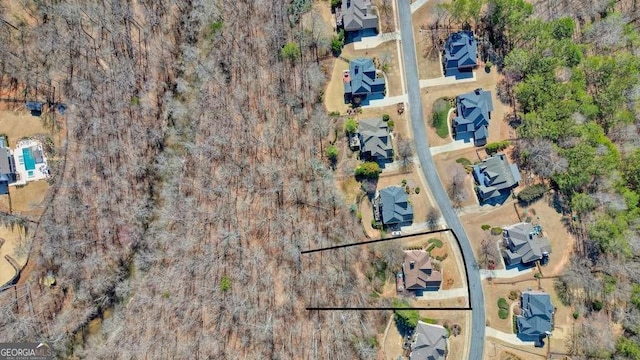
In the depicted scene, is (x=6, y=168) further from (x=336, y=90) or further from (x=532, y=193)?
(x=532, y=193)

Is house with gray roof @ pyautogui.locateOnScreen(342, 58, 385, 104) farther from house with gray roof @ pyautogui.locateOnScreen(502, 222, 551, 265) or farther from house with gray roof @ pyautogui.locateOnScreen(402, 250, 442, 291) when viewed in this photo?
house with gray roof @ pyautogui.locateOnScreen(502, 222, 551, 265)

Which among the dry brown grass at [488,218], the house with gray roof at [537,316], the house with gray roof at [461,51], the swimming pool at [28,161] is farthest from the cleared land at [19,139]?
the house with gray roof at [537,316]

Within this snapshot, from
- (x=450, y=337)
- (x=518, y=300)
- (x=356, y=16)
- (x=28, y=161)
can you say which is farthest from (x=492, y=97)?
(x=28, y=161)

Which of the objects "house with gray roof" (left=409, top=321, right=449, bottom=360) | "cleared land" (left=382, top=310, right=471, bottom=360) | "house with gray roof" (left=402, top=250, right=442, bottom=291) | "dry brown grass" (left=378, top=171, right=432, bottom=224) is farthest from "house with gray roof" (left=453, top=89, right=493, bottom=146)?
"house with gray roof" (left=409, top=321, right=449, bottom=360)

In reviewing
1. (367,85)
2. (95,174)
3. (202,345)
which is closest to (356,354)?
(202,345)

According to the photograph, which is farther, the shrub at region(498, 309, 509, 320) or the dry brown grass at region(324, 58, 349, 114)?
the dry brown grass at region(324, 58, 349, 114)

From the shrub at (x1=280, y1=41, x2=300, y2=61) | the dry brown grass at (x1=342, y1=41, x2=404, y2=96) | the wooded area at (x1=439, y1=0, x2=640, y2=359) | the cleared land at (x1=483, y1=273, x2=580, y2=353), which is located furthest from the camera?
the dry brown grass at (x1=342, y1=41, x2=404, y2=96)
